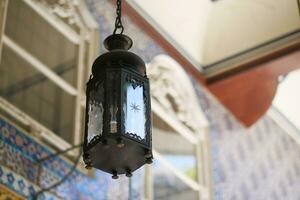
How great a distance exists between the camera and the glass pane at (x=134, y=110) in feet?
9.05

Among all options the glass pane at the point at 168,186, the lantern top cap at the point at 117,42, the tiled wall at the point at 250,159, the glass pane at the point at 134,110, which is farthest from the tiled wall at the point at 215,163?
the glass pane at the point at 134,110

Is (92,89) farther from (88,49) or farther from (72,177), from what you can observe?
(88,49)

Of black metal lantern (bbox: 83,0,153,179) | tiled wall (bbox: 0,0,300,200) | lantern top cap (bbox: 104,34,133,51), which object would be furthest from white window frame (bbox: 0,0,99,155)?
black metal lantern (bbox: 83,0,153,179)

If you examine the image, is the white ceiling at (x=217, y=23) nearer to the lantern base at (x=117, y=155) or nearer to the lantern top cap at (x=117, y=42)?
the lantern top cap at (x=117, y=42)

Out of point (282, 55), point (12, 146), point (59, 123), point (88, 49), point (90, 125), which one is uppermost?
point (282, 55)

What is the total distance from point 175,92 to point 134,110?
4.69 metres

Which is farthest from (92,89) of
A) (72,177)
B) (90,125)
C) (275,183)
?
(275,183)

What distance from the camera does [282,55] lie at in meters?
7.44

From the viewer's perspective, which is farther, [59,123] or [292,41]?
[292,41]

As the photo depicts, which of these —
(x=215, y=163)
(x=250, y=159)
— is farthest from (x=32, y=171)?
(x=250, y=159)

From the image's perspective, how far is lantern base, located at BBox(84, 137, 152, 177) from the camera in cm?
272

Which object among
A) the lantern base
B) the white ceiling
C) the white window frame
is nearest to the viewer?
the lantern base

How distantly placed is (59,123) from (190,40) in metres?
2.69

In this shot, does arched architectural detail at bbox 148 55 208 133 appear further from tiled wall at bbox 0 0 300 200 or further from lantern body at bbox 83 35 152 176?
lantern body at bbox 83 35 152 176
